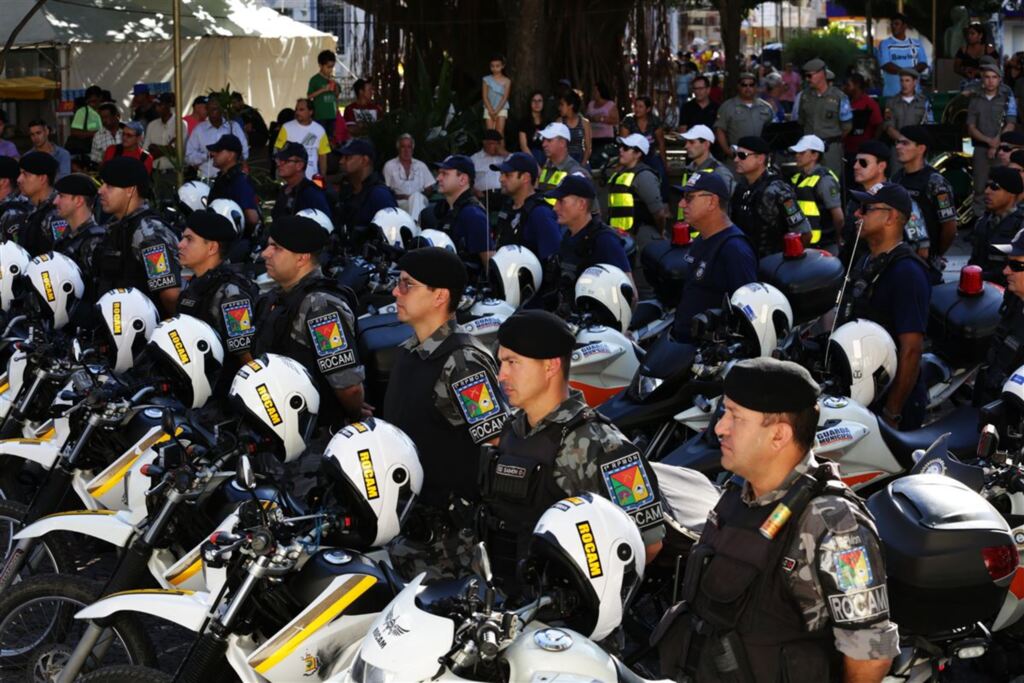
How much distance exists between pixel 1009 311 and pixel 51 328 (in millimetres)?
4729

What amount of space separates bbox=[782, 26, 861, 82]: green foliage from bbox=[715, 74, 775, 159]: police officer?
65.2 feet

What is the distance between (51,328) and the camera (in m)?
7.70

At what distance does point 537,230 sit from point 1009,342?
411 cm

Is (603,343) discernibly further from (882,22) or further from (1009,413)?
(882,22)

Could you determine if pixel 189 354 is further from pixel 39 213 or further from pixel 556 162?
pixel 556 162

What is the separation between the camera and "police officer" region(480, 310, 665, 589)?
170 inches

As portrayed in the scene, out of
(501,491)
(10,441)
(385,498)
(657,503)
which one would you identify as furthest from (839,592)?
(10,441)

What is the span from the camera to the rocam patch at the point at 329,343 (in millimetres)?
6246

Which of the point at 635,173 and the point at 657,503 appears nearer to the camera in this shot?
the point at 657,503

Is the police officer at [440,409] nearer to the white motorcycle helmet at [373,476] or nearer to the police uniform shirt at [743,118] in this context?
the white motorcycle helmet at [373,476]

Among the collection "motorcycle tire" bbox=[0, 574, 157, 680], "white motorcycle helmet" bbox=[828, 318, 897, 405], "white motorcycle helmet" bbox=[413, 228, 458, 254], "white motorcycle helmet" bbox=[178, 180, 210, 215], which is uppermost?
"white motorcycle helmet" bbox=[178, 180, 210, 215]

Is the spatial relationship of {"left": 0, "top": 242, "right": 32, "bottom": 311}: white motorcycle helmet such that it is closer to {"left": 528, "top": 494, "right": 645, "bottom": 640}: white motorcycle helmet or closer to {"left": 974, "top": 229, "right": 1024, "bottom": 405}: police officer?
{"left": 974, "top": 229, "right": 1024, "bottom": 405}: police officer

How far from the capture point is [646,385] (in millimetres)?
7047

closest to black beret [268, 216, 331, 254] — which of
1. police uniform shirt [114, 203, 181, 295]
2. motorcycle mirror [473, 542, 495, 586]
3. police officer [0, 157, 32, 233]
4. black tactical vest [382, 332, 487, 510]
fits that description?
black tactical vest [382, 332, 487, 510]
